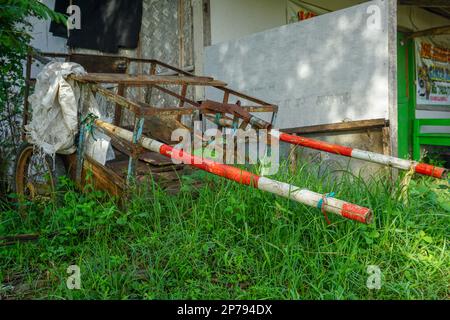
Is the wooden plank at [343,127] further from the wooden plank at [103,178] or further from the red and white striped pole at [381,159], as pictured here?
the wooden plank at [103,178]

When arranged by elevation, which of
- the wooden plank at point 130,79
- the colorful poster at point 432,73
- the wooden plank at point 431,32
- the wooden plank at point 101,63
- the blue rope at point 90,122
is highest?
the wooden plank at point 431,32

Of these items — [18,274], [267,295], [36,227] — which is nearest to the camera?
[267,295]

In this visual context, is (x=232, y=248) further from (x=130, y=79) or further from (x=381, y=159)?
(x=130, y=79)

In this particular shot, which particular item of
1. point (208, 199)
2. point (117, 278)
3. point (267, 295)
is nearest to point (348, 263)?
point (267, 295)

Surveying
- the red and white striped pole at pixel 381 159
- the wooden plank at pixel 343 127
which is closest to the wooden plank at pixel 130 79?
the red and white striped pole at pixel 381 159

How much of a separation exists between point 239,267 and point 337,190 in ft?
4.05

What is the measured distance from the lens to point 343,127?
505cm

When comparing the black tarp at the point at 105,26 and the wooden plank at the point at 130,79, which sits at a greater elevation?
the black tarp at the point at 105,26

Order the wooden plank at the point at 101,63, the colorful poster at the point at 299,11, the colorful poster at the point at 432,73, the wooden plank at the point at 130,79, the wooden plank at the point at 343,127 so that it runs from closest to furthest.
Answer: the wooden plank at the point at 130,79
the wooden plank at the point at 343,127
the wooden plank at the point at 101,63
the colorful poster at the point at 299,11
the colorful poster at the point at 432,73

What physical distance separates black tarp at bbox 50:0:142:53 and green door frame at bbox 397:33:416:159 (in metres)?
5.06

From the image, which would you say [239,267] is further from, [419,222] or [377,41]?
[377,41]

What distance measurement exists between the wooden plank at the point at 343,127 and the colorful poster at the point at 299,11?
2.82 m

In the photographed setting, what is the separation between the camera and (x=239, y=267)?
Answer: 291cm

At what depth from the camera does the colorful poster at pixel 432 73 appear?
9125mm
